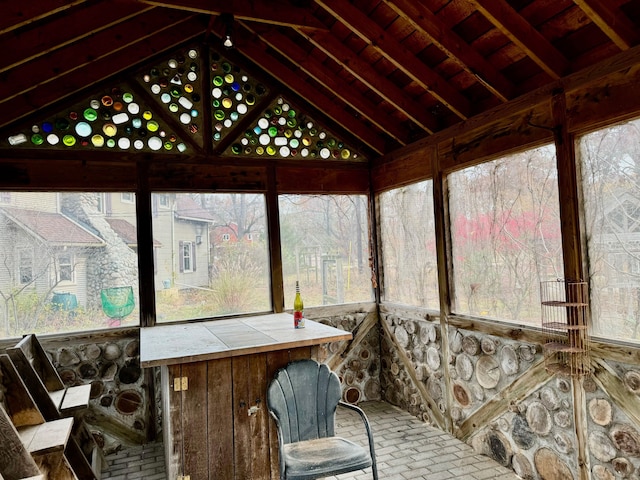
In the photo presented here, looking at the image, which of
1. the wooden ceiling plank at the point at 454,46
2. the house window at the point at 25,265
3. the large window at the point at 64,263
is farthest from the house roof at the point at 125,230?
the wooden ceiling plank at the point at 454,46

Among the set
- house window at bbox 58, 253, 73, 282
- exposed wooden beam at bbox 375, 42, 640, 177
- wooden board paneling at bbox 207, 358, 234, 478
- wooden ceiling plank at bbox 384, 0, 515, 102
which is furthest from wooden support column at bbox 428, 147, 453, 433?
house window at bbox 58, 253, 73, 282

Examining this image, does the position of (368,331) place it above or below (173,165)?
below

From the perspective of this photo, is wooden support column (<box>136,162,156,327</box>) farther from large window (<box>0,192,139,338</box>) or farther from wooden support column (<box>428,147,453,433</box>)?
wooden support column (<box>428,147,453,433</box>)

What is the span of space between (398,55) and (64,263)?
3.45 meters

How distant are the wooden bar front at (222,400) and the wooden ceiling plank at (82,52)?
2294mm

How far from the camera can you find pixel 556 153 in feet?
10.4

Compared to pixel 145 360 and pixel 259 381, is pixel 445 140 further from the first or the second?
pixel 145 360

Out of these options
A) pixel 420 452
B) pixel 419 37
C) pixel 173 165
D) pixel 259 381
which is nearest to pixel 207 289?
pixel 173 165

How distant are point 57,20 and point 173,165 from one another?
1.54 metres

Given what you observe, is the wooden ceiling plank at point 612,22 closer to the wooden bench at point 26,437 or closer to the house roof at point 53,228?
the wooden bench at point 26,437

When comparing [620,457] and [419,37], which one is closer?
[620,457]

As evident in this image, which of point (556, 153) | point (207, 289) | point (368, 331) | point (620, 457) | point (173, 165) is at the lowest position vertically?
point (620, 457)

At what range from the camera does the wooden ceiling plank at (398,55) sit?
348 cm

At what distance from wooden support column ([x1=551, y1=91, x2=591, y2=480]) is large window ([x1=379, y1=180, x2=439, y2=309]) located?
1.48 m
